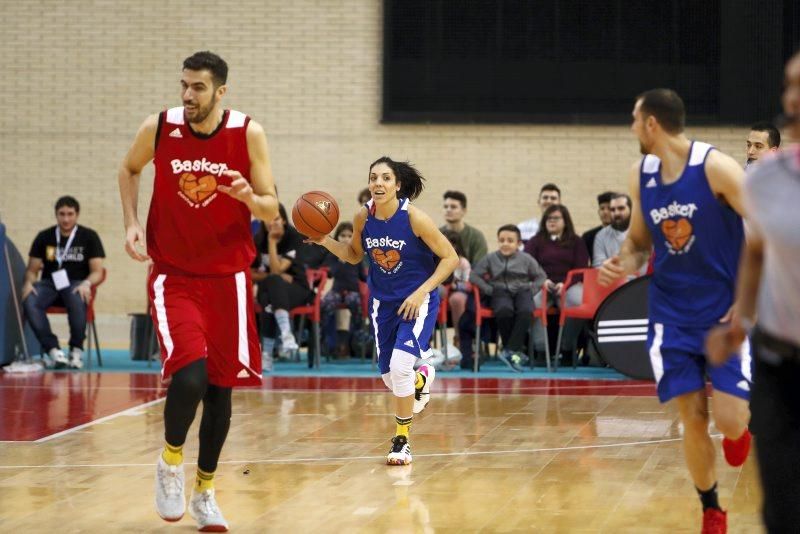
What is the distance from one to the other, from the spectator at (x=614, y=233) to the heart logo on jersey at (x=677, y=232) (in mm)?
7213

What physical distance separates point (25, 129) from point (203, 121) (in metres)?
11.4

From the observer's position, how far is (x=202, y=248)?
16.9ft

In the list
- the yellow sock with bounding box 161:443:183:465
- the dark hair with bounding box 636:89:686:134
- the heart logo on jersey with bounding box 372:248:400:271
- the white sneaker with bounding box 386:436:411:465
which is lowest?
the white sneaker with bounding box 386:436:411:465

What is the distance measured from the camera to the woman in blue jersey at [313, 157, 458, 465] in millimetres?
7047

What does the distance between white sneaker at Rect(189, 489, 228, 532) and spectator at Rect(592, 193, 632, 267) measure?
23.4 feet

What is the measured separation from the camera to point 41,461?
22.6ft

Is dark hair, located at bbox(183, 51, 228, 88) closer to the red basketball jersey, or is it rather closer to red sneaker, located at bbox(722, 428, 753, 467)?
the red basketball jersey

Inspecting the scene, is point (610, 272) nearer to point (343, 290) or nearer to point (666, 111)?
point (666, 111)

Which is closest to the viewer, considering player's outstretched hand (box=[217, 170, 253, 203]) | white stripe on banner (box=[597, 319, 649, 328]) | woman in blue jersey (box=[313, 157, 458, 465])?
player's outstretched hand (box=[217, 170, 253, 203])

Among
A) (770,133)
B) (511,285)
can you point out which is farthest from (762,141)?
(511,285)

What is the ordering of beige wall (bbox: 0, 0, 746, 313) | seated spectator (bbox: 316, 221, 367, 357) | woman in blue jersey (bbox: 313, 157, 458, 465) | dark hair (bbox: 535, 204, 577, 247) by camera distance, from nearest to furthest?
woman in blue jersey (bbox: 313, 157, 458, 465) < dark hair (bbox: 535, 204, 577, 247) < seated spectator (bbox: 316, 221, 367, 357) < beige wall (bbox: 0, 0, 746, 313)

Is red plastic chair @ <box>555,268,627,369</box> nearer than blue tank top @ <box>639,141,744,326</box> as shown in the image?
No

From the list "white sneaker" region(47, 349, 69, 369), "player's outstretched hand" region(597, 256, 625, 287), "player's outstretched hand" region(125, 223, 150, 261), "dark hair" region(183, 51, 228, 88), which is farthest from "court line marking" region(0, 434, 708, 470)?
"white sneaker" region(47, 349, 69, 369)

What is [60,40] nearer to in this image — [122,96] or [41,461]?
[122,96]
